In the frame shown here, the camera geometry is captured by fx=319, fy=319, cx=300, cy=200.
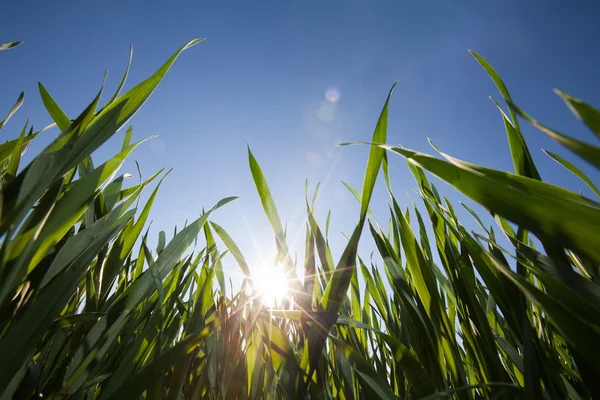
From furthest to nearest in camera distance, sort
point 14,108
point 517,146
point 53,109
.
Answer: point 14,108 < point 53,109 < point 517,146

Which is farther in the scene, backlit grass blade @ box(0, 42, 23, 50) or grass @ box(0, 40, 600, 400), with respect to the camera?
backlit grass blade @ box(0, 42, 23, 50)

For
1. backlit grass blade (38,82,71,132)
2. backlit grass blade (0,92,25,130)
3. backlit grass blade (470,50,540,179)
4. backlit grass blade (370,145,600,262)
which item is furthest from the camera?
backlit grass blade (0,92,25,130)

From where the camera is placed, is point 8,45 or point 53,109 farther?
point 8,45

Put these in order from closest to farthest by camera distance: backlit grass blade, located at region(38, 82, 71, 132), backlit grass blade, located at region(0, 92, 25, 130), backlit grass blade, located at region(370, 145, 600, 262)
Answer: backlit grass blade, located at region(370, 145, 600, 262)
backlit grass blade, located at region(38, 82, 71, 132)
backlit grass blade, located at region(0, 92, 25, 130)

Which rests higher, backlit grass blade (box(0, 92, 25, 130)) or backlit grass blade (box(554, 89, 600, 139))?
backlit grass blade (box(0, 92, 25, 130))

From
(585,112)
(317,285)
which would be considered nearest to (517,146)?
(585,112)

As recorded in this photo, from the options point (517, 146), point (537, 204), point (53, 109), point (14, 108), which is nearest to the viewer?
point (537, 204)

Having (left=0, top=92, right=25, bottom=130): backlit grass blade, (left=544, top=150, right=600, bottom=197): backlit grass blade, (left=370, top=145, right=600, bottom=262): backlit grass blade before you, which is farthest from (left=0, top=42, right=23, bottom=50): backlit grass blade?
(left=544, top=150, right=600, bottom=197): backlit grass blade

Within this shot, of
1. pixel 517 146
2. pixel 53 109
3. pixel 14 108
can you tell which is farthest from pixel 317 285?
pixel 14 108

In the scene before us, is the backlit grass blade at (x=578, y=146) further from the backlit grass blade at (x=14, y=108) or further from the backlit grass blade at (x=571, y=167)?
the backlit grass blade at (x=14, y=108)

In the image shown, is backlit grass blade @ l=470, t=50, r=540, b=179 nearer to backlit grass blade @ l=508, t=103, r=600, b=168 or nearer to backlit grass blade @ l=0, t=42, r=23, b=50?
backlit grass blade @ l=508, t=103, r=600, b=168

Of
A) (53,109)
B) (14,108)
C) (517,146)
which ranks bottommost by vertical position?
(517,146)

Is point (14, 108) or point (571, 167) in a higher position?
point (14, 108)

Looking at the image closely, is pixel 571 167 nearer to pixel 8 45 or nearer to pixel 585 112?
pixel 585 112
